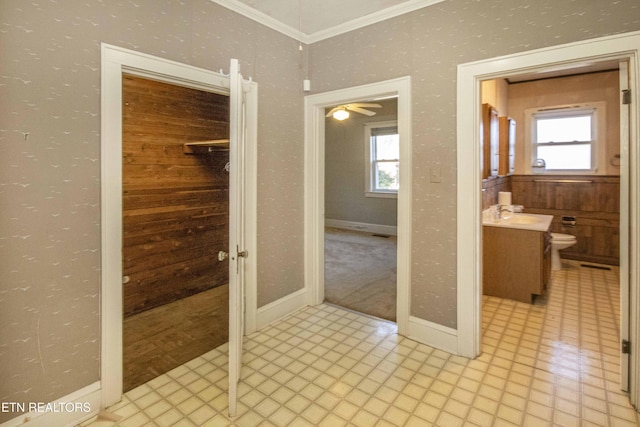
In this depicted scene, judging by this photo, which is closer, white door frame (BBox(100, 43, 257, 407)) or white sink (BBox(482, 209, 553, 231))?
white door frame (BBox(100, 43, 257, 407))

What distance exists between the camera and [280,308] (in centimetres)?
313

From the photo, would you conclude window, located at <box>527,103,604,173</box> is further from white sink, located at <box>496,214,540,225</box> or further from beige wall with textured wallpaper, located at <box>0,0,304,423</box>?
beige wall with textured wallpaper, located at <box>0,0,304,423</box>

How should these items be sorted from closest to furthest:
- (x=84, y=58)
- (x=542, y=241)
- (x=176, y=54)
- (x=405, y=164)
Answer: (x=84, y=58), (x=176, y=54), (x=405, y=164), (x=542, y=241)

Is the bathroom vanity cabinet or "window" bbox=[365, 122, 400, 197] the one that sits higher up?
"window" bbox=[365, 122, 400, 197]

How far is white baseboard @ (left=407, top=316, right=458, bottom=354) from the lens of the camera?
8.34ft

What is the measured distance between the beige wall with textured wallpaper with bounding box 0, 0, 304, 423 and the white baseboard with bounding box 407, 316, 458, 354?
2.15m

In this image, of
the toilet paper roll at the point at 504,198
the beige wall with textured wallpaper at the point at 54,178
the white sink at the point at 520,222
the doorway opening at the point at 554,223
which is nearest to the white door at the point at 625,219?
the doorway opening at the point at 554,223

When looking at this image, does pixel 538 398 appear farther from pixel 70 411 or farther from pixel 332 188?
pixel 332 188

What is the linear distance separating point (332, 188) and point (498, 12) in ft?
19.3

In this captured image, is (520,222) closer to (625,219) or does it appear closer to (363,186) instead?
(625,219)

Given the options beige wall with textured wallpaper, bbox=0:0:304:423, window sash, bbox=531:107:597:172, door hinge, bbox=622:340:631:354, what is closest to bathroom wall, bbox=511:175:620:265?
window sash, bbox=531:107:597:172

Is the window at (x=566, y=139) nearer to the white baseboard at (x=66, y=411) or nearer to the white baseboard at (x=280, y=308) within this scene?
the white baseboard at (x=280, y=308)

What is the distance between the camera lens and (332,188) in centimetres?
802

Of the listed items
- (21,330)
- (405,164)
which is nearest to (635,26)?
(405,164)
